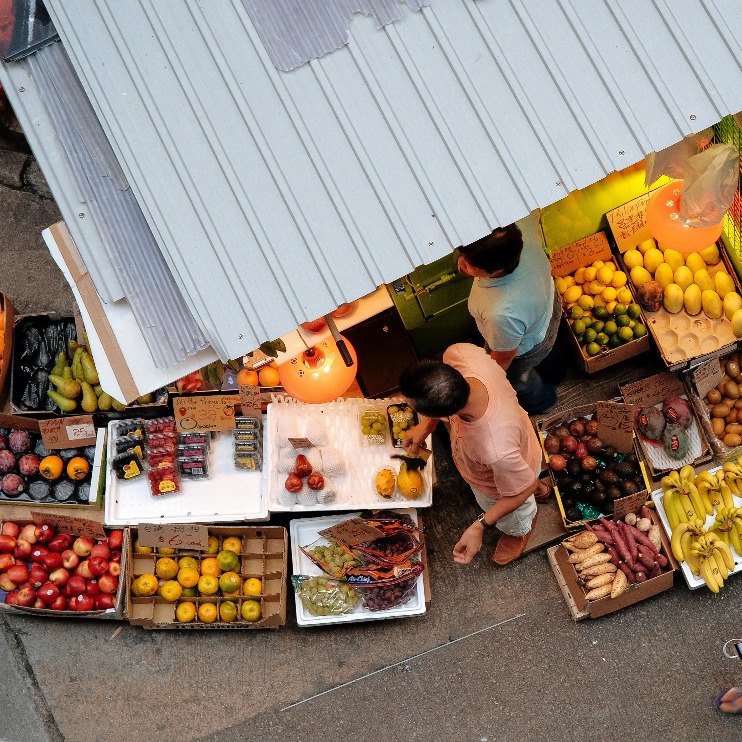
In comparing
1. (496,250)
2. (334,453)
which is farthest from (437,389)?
(334,453)

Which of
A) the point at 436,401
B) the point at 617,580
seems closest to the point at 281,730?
the point at 617,580

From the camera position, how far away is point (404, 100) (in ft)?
12.3

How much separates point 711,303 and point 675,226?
105cm

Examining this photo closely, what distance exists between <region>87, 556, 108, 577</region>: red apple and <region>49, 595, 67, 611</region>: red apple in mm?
245

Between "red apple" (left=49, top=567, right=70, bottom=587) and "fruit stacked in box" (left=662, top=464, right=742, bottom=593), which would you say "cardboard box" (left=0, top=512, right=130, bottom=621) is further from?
"fruit stacked in box" (left=662, top=464, right=742, bottom=593)

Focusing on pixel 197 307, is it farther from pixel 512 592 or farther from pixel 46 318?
pixel 512 592

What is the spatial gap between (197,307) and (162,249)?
0.30 meters

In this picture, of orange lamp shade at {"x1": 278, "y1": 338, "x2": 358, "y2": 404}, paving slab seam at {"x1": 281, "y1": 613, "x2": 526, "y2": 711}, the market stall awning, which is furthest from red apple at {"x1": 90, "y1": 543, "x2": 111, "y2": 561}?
the market stall awning

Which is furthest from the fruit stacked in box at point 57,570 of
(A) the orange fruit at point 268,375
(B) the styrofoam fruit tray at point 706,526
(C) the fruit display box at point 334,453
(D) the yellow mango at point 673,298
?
(D) the yellow mango at point 673,298

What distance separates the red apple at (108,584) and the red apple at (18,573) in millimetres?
473

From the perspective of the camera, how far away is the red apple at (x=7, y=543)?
5.42 m

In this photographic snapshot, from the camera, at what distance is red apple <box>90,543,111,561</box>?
5398mm

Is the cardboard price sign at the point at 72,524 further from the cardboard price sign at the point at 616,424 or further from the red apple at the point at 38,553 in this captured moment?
the cardboard price sign at the point at 616,424

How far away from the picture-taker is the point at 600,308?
574 cm
